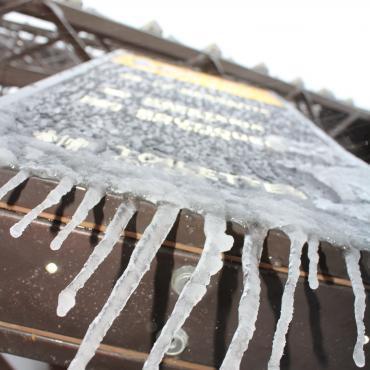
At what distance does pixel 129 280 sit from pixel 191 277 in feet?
0.61

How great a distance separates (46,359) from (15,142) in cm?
81

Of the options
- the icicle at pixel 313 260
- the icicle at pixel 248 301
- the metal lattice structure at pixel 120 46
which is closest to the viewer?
the icicle at pixel 248 301

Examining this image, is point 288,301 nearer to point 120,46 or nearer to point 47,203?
point 47,203

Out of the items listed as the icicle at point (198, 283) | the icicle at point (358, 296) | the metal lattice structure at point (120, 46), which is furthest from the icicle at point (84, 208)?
the metal lattice structure at point (120, 46)

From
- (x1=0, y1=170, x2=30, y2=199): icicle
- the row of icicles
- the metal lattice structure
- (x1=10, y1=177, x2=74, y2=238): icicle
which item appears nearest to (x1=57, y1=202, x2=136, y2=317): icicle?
the row of icicles

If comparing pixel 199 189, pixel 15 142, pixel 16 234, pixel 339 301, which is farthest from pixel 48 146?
pixel 339 301

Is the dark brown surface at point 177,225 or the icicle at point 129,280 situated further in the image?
the dark brown surface at point 177,225

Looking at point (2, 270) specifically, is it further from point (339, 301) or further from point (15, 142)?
point (339, 301)

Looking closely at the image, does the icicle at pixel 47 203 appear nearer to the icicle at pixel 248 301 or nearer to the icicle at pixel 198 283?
the icicle at pixel 198 283

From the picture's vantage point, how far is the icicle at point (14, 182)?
3.89ft

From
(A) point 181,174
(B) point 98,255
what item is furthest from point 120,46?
(B) point 98,255

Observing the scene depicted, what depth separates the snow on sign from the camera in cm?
113

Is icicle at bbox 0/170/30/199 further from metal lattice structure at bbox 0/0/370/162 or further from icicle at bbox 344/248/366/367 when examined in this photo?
metal lattice structure at bbox 0/0/370/162

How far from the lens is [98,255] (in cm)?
115
